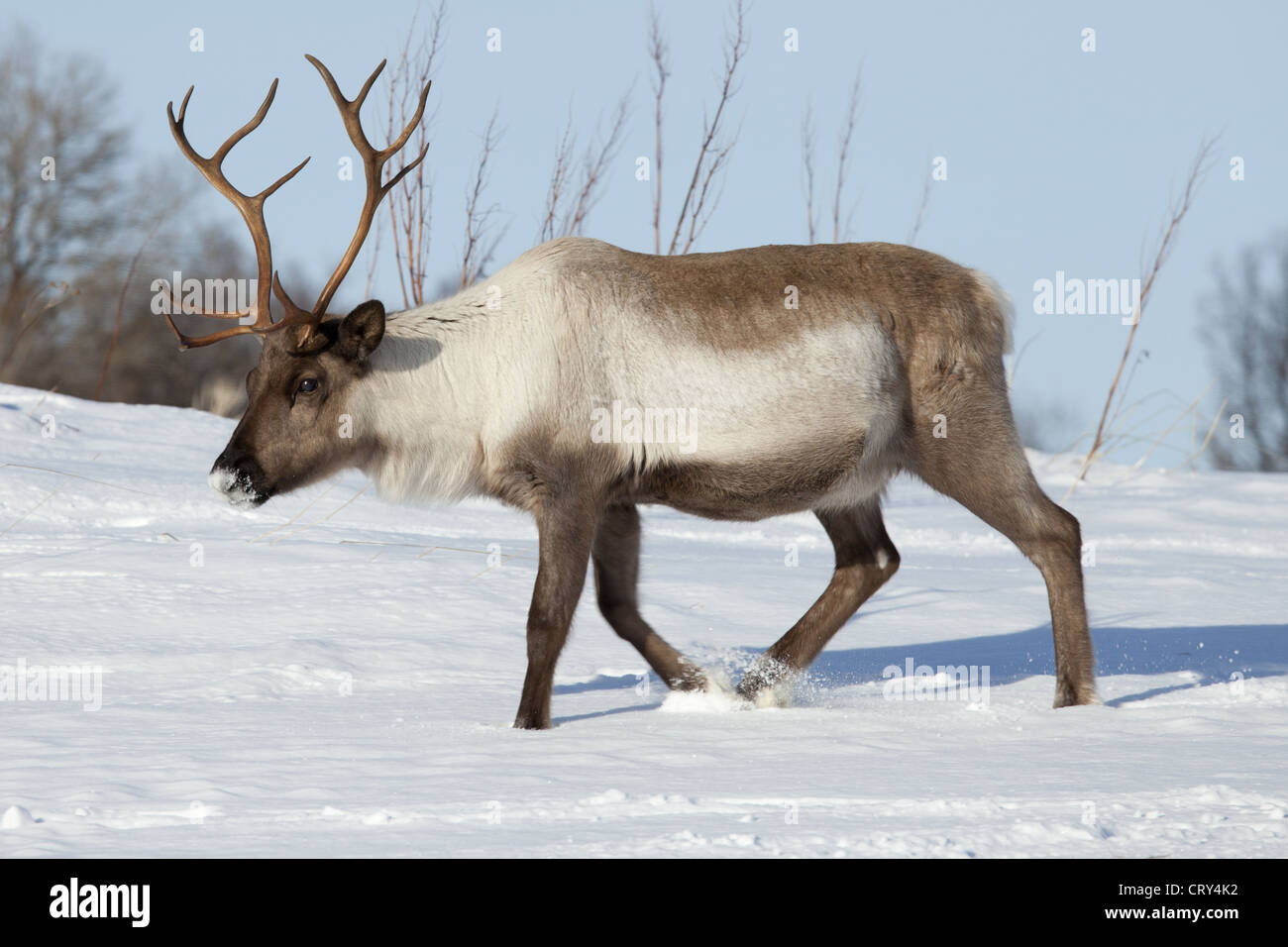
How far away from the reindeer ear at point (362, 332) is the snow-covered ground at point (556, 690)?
4.19 feet

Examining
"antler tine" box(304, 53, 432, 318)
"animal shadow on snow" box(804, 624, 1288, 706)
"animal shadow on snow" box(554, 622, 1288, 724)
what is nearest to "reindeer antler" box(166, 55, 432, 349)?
"antler tine" box(304, 53, 432, 318)

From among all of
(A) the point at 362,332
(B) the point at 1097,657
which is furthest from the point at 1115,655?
(A) the point at 362,332

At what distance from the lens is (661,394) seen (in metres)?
5.20

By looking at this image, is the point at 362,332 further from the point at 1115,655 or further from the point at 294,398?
the point at 1115,655

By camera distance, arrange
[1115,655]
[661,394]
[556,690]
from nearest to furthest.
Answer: [661,394]
[556,690]
[1115,655]

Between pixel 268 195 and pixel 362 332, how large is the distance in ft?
2.75

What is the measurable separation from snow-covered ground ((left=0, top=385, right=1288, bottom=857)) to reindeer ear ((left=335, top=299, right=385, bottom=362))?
4.19 ft

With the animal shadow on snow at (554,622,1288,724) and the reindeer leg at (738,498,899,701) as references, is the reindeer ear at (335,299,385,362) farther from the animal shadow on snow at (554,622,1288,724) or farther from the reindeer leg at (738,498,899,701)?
the reindeer leg at (738,498,899,701)

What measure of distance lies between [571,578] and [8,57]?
27965 millimetres

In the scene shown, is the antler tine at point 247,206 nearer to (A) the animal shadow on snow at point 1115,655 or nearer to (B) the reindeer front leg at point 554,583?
(B) the reindeer front leg at point 554,583

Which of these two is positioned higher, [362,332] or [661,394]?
[362,332]

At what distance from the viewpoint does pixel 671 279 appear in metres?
5.38

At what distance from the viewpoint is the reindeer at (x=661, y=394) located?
516 cm

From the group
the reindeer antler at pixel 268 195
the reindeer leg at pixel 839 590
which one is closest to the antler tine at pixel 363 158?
the reindeer antler at pixel 268 195
